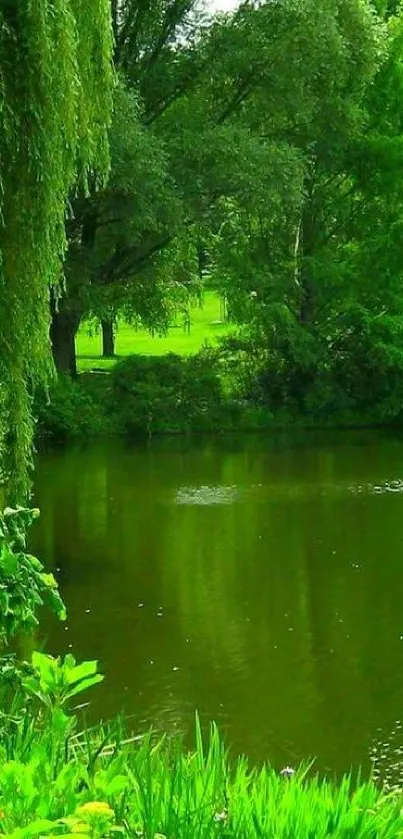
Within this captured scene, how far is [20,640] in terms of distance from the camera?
8.57 metres

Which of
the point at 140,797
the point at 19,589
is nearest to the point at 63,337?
the point at 19,589

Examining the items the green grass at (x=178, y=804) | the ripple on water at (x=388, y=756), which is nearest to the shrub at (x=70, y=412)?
the ripple on water at (x=388, y=756)

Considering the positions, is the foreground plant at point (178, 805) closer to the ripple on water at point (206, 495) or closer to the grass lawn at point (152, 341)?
the ripple on water at point (206, 495)

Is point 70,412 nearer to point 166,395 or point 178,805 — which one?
point 166,395

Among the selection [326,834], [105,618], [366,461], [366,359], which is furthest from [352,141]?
[326,834]

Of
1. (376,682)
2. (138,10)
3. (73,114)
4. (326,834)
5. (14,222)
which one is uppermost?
(138,10)

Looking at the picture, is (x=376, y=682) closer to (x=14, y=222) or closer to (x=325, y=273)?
(x=14, y=222)

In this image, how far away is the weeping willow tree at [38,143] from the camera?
632 cm

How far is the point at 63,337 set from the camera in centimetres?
2230

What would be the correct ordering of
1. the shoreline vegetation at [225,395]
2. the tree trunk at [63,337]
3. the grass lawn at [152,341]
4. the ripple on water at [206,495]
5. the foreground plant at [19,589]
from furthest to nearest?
the grass lawn at [152,341]
the shoreline vegetation at [225,395]
the tree trunk at [63,337]
the ripple on water at [206,495]
the foreground plant at [19,589]

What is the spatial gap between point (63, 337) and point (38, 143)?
15977 millimetres

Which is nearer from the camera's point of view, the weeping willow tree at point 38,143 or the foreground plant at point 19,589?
the foreground plant at point 19,589

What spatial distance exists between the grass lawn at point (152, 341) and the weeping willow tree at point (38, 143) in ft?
68.2

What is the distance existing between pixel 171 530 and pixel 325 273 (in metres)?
11.8
